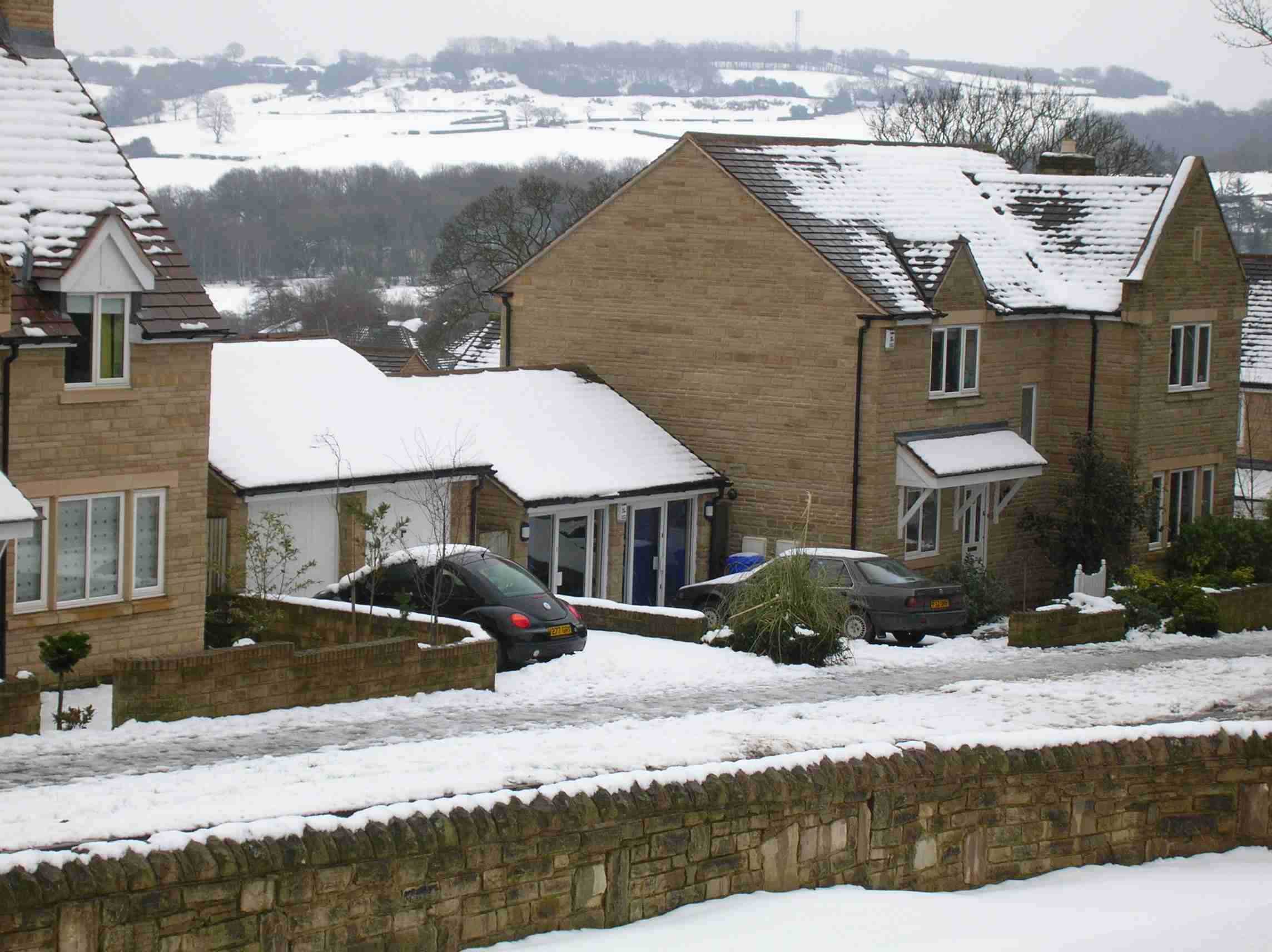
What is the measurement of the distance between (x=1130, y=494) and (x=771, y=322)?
7555 millimetres

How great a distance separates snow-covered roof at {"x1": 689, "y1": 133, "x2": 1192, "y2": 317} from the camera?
3422cm

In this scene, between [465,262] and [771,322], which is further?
[465,262]

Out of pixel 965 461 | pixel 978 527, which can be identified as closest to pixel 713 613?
pixel 965 461

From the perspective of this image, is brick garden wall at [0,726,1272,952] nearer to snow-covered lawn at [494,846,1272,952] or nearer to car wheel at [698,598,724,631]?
snow-covered lawn at [494,846,1272,952]

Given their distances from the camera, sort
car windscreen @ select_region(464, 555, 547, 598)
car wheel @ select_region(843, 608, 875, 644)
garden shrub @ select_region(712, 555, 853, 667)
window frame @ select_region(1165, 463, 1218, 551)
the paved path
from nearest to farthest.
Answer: the paved path < car windscreen @ select_region(464, 555, 547, 598) < garden shrub @ select_region(712, 555, 853, 667) < car wheel @ select_region(843, 608, 875, 644) < window frame @ select_region(1165, 463, 1218, 551)

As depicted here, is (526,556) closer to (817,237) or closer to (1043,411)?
(817,237)

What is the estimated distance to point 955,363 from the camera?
35.1 meters

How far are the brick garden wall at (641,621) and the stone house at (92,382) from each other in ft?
18.5

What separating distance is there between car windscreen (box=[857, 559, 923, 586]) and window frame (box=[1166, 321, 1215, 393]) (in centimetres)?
1037

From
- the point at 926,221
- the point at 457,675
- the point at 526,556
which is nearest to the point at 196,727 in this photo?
the point at 457,675

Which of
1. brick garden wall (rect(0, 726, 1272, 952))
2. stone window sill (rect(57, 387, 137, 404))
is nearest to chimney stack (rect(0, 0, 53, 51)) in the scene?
stone window sill (rect(57, 387, 137, 404))

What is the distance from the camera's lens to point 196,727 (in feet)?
63.4

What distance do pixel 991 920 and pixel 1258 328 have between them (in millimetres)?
36467

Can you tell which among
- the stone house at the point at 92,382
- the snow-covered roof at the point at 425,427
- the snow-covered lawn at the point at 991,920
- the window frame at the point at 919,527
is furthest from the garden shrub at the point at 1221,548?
the stone house at the point at 92,382
